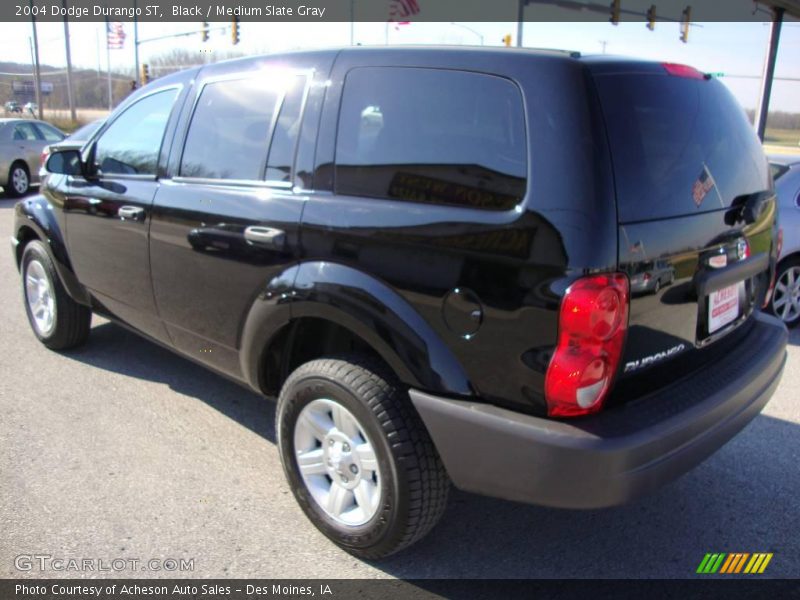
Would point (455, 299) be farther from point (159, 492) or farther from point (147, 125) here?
point (147, 125)

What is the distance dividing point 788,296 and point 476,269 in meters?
4.53

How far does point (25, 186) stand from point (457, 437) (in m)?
14.0

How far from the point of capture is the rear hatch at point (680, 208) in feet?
7.00

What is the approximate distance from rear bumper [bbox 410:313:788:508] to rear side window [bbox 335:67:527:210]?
70 centimetres

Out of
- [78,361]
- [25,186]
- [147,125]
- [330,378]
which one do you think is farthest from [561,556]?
[25,186]

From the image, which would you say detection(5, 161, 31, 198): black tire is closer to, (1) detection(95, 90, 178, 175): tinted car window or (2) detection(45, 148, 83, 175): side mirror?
(2) detection(45, 148, 83, 175): side mirror

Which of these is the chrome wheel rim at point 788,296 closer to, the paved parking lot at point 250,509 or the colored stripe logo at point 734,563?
the paved parking lot at point 250,509

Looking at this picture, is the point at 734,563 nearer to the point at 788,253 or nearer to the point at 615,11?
the point at 788,253

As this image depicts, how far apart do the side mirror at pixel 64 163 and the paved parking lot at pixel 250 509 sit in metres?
1.33

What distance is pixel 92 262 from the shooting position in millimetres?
3945

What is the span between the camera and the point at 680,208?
7.47ft

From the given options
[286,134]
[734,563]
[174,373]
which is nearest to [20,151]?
[174,373]

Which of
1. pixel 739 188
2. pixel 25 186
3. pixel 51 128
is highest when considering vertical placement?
pixel 739 188

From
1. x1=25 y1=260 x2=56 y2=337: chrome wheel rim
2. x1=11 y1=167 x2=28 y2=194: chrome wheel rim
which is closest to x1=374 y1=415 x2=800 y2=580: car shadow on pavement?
x1=25 y1=260 x2=56 y2=337: chrome wheel rim
